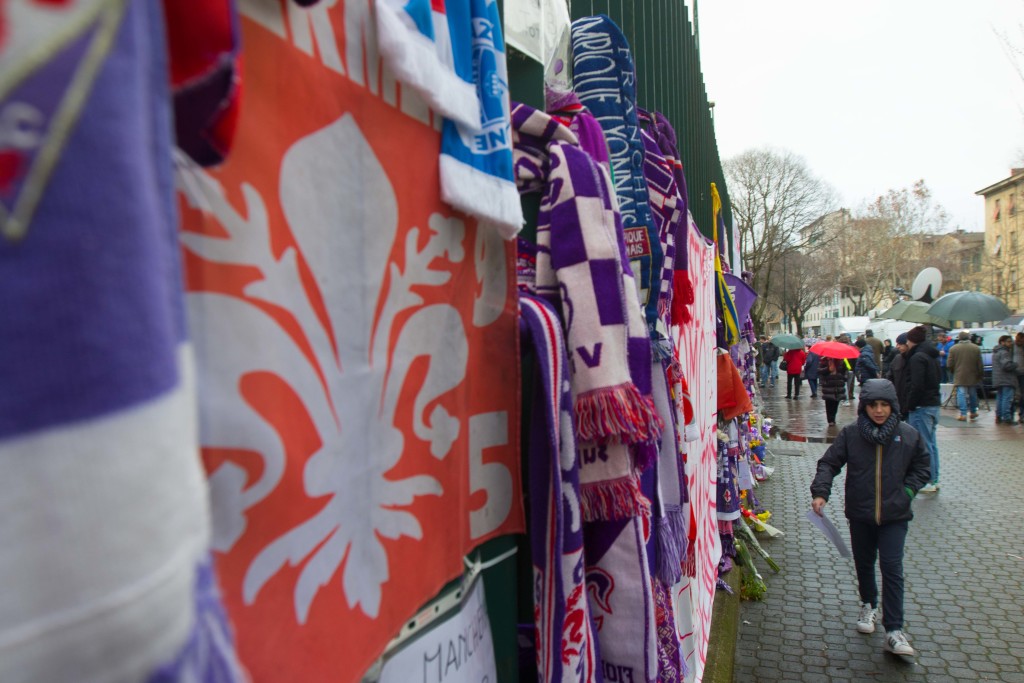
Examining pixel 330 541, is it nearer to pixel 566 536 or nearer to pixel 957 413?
pixel 566 536

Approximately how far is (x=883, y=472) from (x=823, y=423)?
1079 cm

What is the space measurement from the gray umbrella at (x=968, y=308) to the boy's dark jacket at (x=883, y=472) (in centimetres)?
1035

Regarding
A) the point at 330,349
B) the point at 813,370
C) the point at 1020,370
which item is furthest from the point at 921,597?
the point at 813,370

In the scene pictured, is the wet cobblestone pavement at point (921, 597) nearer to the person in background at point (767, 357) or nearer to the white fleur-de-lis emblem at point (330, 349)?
the white fleur-de-lis emblem at point (330, 349)

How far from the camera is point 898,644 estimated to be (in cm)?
416

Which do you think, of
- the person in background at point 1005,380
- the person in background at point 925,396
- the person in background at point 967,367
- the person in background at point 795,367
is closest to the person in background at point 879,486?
the person in background at point 925,396

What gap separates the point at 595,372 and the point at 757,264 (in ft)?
95.5

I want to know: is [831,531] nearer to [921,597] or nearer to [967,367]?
[921,597]

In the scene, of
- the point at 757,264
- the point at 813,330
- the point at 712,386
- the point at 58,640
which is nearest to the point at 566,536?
the point at 58,640

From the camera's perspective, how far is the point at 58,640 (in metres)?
0.28

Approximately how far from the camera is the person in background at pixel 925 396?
8.12 metres

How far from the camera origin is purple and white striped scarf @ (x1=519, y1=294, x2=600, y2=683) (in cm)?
121

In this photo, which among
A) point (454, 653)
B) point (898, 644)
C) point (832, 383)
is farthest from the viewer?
point (832, 383)

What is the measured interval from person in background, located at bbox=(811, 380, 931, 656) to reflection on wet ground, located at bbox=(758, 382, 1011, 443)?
643 cm
